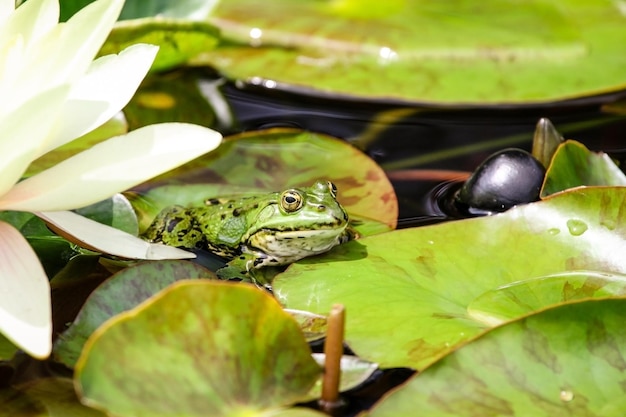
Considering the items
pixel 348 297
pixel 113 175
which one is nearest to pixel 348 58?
pixel 348 297

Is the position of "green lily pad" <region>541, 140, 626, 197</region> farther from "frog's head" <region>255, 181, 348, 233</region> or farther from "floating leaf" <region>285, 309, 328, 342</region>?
"floating leaf" <region>285, 309, 328, 342</region>

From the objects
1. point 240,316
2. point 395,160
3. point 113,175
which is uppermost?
point 113,175

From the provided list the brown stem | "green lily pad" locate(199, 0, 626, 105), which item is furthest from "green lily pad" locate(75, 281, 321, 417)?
"green lily pad" locate(199, 0, 626, 105)

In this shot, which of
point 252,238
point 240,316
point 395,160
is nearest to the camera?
point 240,316

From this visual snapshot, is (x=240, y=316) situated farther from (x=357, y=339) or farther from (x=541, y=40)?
(x=541, y=40)

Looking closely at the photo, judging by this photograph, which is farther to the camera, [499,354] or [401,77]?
[401,77]

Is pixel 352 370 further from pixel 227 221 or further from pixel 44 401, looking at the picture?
pixel 227 221
